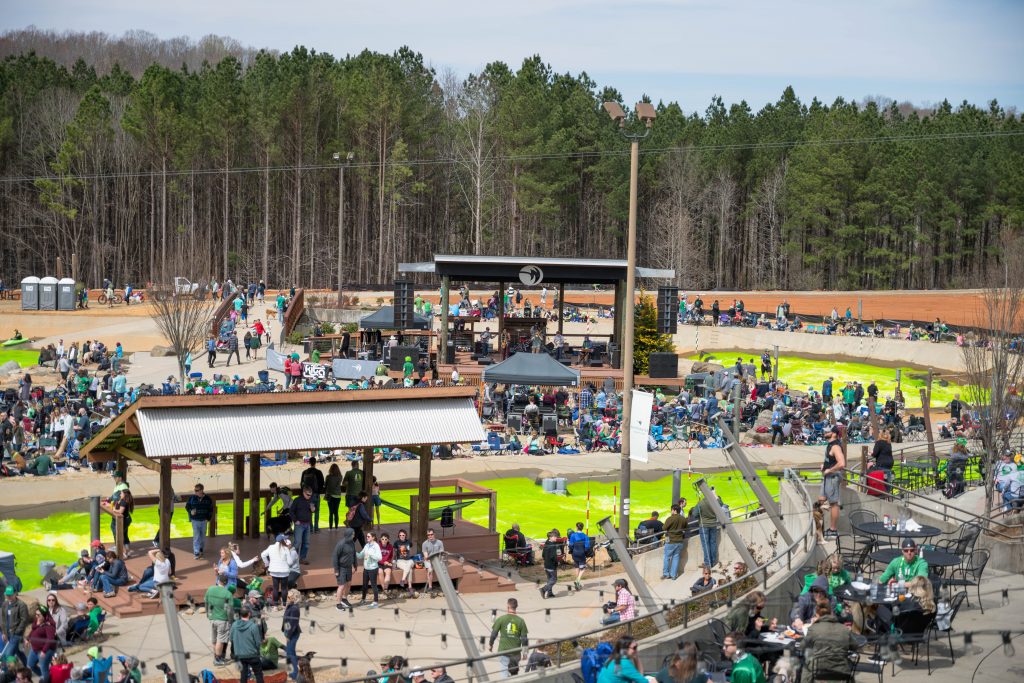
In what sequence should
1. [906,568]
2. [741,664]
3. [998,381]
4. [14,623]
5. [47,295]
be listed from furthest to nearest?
[47,295] < [998,381] < [14,623] < [906,568] < [741,664]

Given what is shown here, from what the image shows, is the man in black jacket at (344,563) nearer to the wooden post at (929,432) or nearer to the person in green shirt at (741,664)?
the person in green shirt at (741,664)

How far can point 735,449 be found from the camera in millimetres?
15711

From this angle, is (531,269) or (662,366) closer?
(662,366)

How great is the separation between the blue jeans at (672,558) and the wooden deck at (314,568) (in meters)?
2.39

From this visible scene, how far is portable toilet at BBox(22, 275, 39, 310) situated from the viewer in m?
56.8

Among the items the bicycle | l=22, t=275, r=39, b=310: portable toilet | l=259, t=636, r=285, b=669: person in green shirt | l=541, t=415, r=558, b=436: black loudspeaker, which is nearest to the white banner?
l=259, t=636, r=285, b=669: person in green shirt

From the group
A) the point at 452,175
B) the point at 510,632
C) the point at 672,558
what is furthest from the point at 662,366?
the point at 452,175

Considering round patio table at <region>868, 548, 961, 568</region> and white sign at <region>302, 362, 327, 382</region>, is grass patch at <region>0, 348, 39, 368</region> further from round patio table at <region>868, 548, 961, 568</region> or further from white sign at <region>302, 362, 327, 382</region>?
round patio table at <region>868, 548, 961, 568</region>

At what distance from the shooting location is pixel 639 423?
1778 cm

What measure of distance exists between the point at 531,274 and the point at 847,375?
15.2 metres

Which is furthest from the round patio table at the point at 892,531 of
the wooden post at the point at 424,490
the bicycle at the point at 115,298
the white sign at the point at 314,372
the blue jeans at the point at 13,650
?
the bicycle at the point at 115,298

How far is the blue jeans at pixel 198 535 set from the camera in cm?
1828

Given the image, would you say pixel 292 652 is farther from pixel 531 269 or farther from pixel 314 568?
pixel 531 269

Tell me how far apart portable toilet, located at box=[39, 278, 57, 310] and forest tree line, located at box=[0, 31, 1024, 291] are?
18.6 m
